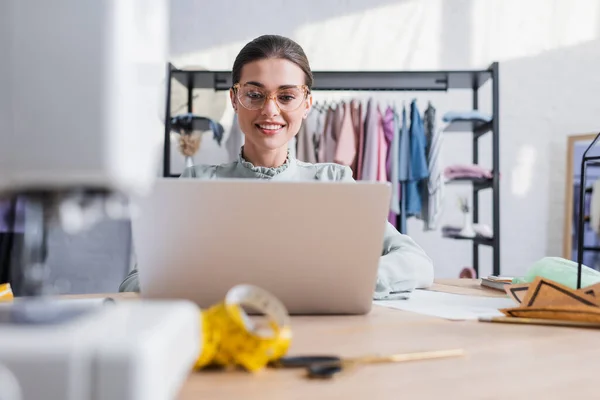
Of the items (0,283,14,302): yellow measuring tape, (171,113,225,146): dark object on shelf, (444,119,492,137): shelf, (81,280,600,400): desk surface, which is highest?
(444,119,492,137): shelf

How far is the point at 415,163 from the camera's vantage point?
3016mm

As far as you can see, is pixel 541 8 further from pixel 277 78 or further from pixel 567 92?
pixel 277 78

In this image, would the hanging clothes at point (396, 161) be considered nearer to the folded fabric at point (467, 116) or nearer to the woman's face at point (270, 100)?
the folded fabric at point (467, 116)

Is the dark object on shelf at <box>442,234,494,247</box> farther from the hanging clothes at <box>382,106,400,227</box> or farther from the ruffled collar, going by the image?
the ruffled collar

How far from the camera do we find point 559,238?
11.9ft

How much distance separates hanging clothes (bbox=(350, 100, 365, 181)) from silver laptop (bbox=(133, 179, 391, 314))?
2.26 m

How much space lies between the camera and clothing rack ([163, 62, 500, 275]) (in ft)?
9.84

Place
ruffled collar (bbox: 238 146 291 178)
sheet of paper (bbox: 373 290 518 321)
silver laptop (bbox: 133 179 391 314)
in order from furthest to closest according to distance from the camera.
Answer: ruffled collar (bbox: 238 146 291 178)
sheet of paper (bbox: 373 290 518 321)
silver laptop (bbox: 133 179 391 314)

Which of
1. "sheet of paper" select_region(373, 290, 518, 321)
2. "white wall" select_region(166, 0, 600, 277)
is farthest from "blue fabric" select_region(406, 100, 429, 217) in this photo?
"sheet of paper" select_region(373, 290, 518, 321)

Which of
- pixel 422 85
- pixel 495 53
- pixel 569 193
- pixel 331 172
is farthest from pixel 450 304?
pixel 495 53

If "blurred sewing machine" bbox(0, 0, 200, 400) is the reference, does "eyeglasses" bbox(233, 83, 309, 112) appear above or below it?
above

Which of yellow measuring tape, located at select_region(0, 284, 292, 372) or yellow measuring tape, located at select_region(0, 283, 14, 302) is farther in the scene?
yellow measuring tape, located at select_region(0, 283, 14, 302)

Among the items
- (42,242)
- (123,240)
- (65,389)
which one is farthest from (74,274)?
(65,389)

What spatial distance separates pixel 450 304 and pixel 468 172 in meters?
2.19
